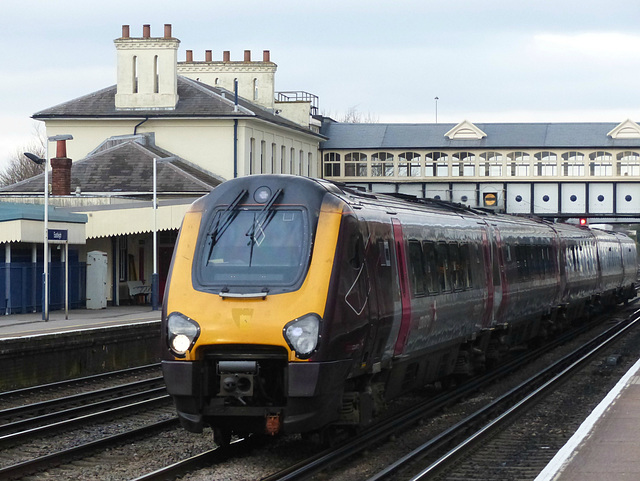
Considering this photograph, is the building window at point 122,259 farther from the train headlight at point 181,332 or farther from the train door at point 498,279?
the train headlight at point 181,332

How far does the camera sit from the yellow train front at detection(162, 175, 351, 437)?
450 inches

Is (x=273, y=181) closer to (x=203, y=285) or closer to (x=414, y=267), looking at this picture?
(x=203, y=285)

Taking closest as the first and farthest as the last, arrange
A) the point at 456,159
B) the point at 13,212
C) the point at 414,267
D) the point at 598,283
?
the point at 414,267, the point at 13,212, the point at 598,283, the point at 456,159

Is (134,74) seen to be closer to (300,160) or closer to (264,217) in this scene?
(300,160)

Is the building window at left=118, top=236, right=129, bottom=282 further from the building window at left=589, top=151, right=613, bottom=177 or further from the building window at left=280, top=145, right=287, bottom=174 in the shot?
the building window at left=589, top=151, right=613, bottom=177

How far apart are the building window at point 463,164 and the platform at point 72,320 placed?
32.0 m

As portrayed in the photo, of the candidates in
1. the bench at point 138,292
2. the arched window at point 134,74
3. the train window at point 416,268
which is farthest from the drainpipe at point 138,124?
the train window at point 416,268

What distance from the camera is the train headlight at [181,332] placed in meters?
11.7

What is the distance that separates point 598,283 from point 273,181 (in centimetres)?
2514

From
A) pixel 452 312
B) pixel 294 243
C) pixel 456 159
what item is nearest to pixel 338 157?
pixel 456 159

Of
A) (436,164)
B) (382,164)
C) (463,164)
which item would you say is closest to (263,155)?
(382,164)

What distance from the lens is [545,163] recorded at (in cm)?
6506

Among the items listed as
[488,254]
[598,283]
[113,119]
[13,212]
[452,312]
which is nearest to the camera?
[452,312]

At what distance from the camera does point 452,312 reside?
1664cm
